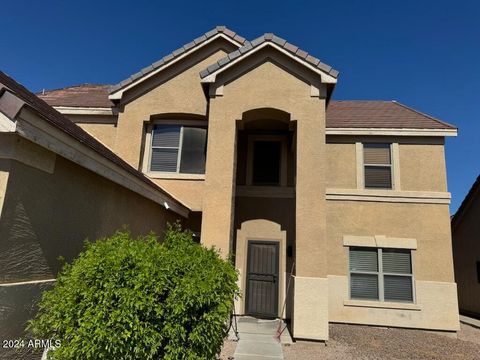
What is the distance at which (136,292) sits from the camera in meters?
4.18

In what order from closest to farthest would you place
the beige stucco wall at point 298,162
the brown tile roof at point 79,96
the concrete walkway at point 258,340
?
1. the concrete walkway at point 258,340
2. the beige stucco wall at point 298,162
3. the brown tile roof at point 79,96

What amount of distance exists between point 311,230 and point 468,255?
1097 cm

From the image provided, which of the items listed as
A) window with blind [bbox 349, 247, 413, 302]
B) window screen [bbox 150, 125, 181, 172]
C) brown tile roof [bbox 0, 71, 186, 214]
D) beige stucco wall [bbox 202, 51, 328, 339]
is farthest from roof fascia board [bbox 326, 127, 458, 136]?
brown tile roof [bbox 0, 71, 186, 214]

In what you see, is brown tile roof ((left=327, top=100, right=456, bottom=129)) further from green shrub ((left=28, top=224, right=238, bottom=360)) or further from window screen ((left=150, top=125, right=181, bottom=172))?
green shrub ((left=28, top=224, right=238, bottom=360))

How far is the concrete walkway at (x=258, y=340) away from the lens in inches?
272

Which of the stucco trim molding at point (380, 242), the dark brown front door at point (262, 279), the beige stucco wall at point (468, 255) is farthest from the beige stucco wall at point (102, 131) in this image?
the beige stucco wall at point (468, 255)

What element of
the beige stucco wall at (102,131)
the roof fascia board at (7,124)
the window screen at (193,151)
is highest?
the beige stucco wall at (102,131)

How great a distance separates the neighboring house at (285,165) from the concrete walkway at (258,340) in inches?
30.0

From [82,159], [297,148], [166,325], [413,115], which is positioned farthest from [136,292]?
[413,115]

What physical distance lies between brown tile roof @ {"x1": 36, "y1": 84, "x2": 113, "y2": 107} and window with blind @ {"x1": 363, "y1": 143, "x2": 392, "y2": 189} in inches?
373

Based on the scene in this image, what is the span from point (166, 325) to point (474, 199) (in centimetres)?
1556

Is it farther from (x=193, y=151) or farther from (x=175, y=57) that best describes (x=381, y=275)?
(x=175, y=57)

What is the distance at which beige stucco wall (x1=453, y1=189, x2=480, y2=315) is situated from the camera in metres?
14.2

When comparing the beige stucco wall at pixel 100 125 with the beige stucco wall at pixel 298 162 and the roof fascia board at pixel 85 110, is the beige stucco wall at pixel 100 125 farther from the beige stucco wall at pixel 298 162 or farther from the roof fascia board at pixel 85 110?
the beige stucco wall at pixel 298 162
